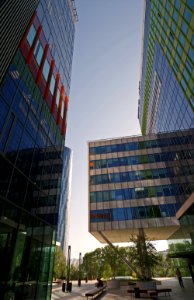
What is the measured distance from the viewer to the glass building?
35438 millimetres

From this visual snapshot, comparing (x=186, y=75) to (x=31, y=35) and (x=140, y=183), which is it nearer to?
(x=31, y=35)

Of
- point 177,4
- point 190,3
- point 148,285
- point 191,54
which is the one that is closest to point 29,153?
point 148,285

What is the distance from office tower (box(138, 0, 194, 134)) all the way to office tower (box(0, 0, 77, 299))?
17074mm

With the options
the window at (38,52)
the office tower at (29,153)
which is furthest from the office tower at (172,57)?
the window at (38,52)

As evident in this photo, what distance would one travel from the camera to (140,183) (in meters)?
40.1

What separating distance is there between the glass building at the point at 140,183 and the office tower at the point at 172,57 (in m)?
4.02

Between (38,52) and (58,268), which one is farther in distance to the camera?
(58,268)

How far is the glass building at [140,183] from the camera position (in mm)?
35438

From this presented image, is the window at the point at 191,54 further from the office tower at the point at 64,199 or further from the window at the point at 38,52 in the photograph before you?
the office tower at the point at 64,199

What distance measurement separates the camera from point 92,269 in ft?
226

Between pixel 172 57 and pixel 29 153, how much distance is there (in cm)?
2749

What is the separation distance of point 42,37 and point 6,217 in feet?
62.0

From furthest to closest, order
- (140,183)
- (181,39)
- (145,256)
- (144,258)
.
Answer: (140,183)
(145,256)
(144,258)
(181,39)

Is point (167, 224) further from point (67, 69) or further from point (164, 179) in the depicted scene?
point (67, 69)
